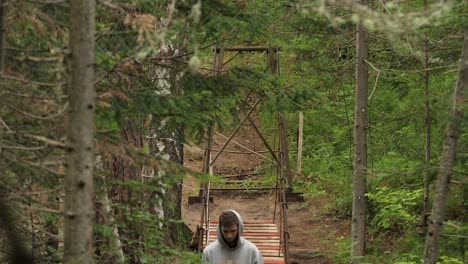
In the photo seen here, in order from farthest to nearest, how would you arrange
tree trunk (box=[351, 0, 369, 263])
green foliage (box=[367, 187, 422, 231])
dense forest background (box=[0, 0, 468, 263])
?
green foliage (box=[367, 187, 422, 231]) < tree trunk (box=[351, 0, 369, 263]) < dense forest background (box=[0, 0, 468, 263])

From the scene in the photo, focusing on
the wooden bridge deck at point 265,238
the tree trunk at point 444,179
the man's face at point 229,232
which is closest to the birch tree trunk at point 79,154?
the man's face at point 229,232

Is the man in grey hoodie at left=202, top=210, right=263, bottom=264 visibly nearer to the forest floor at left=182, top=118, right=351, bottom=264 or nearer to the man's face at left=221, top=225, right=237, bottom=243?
the man's face at left=221, top=225, right=237, bottom=243

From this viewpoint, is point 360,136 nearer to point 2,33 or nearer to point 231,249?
point 231,249

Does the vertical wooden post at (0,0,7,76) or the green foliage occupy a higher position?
the vertical wooden post at (0,0,7,76)

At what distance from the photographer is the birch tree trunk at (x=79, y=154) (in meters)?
4.70

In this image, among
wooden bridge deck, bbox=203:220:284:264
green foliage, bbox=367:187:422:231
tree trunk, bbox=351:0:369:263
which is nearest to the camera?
tree trunk, bbox=351:0:369:263

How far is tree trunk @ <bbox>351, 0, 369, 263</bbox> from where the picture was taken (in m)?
10.5

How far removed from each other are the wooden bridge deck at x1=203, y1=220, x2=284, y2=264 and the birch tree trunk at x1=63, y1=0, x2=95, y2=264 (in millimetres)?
5972

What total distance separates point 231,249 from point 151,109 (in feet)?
6.60

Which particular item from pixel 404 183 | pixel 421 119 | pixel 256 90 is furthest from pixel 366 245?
pixel 256 90

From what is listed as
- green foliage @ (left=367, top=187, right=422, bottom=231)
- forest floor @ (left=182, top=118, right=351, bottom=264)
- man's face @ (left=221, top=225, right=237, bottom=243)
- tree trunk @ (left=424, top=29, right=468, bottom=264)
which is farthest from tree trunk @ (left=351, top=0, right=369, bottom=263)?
tree trunk @ (left=424, top=29, right=468, bottom=264)

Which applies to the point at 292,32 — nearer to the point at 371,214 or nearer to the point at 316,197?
the point at 371,214

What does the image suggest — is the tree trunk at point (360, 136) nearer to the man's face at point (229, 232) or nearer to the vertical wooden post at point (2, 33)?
the man's face at point (229, 232)

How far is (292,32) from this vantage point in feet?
35.4
